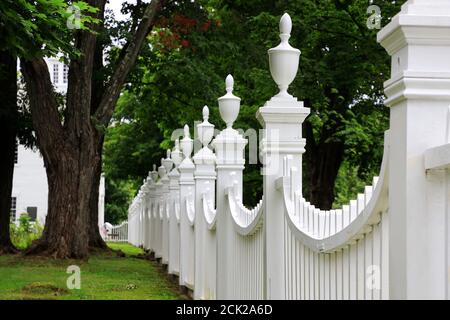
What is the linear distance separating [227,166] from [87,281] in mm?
6278

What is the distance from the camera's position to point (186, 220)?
1292 cm

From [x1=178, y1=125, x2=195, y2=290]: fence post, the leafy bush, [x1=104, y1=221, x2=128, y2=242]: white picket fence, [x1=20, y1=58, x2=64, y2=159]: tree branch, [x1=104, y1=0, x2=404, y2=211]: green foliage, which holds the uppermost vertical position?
[x1=104, y1=0, x2=404, y2=211]: green foliage

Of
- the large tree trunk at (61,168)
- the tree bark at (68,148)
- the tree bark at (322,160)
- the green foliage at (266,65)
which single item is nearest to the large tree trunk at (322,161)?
the tree bark at (322,160)

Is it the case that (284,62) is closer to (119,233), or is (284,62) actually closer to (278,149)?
(278,149)

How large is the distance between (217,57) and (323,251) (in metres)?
19.8

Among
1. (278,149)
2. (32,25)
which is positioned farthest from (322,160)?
(278,149)

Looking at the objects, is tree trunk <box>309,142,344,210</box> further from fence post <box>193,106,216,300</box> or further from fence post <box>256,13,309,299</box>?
fence post <box>256,13,309,299</box>

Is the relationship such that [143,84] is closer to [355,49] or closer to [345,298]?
[355,49]

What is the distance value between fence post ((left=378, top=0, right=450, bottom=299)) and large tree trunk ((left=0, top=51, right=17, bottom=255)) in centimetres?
1915

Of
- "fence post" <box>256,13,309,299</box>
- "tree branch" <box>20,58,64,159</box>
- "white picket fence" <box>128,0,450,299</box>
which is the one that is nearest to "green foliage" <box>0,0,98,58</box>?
"white picket fence" <box>128,0,450,299</box>

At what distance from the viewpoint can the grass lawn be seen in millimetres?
11984

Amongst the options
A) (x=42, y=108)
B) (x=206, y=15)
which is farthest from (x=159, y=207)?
(x=206, y=15)

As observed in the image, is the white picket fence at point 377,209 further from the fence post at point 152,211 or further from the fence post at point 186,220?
the fence post at point 152,211

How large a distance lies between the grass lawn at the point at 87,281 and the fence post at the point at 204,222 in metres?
1.55
